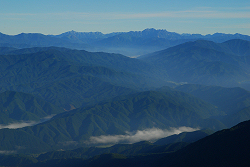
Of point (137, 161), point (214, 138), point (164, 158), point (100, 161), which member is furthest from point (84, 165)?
point (214, 138)

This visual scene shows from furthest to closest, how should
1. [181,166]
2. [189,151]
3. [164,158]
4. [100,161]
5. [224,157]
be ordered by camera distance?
1. [100,161]
2. [164,158]
3. [189,151]
4. [181,166]
5. [224,157]

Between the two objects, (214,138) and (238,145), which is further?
(214,138)

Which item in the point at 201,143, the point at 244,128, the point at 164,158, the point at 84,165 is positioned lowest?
the point at 84,165

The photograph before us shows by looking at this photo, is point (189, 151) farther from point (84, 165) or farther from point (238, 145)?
point (84, 165)

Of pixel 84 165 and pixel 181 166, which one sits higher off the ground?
pixel 181 166

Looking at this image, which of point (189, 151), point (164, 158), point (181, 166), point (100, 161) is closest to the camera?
point (181, 166)

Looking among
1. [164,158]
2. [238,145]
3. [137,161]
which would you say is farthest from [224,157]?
[137,161]

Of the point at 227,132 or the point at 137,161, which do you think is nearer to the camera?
the point at 227,132

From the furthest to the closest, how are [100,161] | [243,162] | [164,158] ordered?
[100,161] → [164,158] → [243,162]

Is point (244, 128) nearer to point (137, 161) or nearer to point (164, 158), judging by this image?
point (164, 158)
